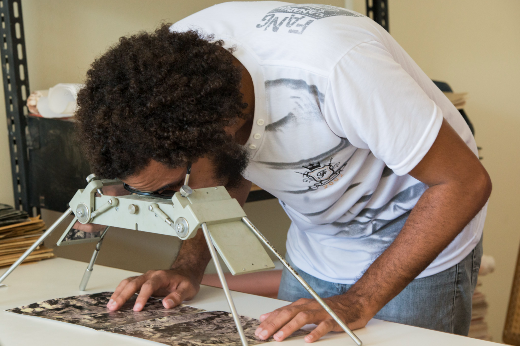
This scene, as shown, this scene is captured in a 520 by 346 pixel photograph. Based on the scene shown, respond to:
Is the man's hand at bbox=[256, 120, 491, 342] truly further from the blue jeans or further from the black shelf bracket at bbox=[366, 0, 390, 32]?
the black shelf bracket at bbox=[366, 0, 390, 32]

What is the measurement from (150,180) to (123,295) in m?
0.22

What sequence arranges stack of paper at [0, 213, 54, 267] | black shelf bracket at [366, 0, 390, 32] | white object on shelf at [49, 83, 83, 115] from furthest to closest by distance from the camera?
black shelf bracket at [366, 0, 390, 32], white object on shelf at [49, 83, 83, 115], stack of paper at [0, 213, 54, 267]

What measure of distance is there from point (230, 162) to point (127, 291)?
0.90ft

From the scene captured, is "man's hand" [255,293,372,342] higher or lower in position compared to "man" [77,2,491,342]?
lower

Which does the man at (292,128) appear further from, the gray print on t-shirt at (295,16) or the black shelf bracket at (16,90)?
the black shelf bracket at (16,90)

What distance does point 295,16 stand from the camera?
875 mm

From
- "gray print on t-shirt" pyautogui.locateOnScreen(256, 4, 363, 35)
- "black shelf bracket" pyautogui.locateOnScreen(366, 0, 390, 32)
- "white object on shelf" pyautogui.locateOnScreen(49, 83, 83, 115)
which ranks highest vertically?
"black shelf bracket" pyautogui.locateOnScreen(366, 0, 390, 32)

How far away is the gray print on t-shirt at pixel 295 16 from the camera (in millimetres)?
853

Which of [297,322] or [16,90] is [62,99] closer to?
[16,90]

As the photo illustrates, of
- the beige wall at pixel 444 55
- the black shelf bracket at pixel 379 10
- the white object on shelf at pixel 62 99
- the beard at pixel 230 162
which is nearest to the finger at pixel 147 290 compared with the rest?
the beard at pixel 230 162

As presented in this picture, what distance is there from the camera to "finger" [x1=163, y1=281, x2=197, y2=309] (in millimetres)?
923

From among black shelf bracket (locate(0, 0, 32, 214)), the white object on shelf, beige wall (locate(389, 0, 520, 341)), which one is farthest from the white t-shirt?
beige wall (locate(389, 0, 520, 341))

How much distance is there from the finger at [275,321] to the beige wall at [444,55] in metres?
0.94

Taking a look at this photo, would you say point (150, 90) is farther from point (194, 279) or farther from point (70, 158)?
point (70, 158)
